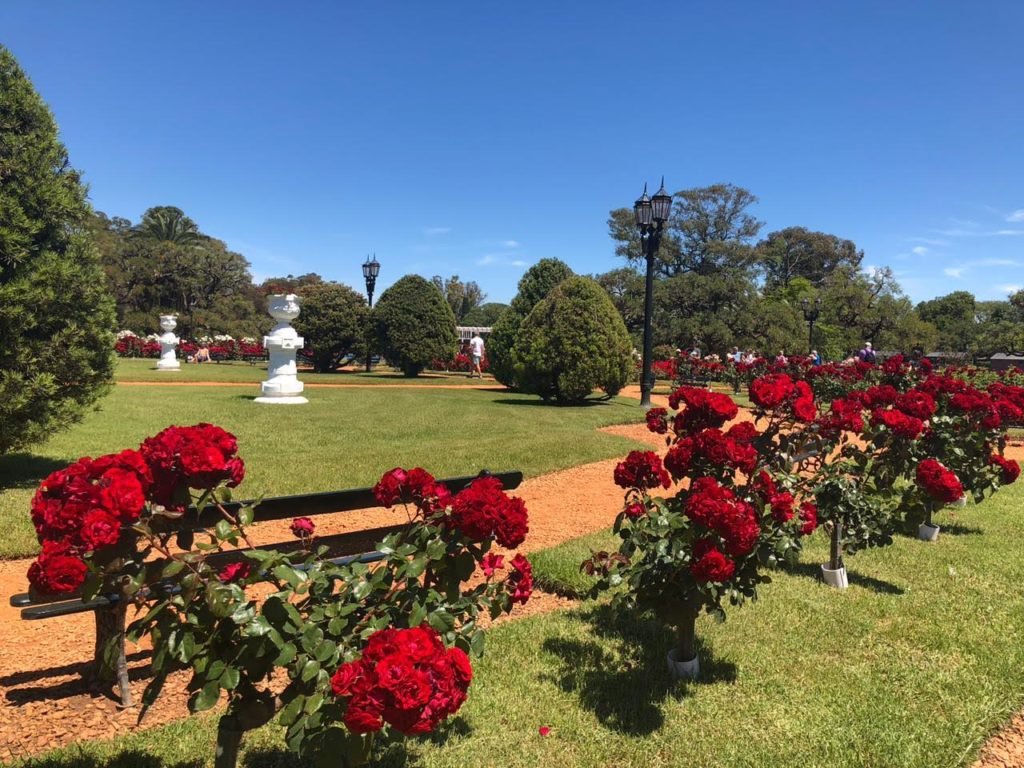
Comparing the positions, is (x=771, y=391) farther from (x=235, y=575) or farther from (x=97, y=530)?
(x=97, y=530)

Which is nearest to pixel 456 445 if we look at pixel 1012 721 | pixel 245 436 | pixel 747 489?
pixel 245 436

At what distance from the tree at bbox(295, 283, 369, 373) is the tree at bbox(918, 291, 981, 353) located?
49026 mm

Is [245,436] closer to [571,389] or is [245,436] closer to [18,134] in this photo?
[18,134]

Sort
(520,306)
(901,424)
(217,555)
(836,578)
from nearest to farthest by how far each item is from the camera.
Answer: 1. (217,555)
2. (901,424)
3. (836,578)
4. (520,306)

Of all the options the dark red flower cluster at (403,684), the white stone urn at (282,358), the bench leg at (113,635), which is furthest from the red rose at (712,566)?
the white stone urn at (282,358)

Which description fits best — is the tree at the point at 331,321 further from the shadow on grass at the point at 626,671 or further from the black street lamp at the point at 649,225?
the shadow on grass at the point at 626,671

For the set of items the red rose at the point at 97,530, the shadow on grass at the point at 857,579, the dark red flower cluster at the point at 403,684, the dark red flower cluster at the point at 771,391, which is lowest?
the shadow on grass at the point at 857,579

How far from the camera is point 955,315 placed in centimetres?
6525

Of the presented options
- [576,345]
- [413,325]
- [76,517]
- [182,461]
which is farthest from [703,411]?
[413,325]

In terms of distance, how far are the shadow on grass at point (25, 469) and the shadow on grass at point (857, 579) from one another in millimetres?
6732

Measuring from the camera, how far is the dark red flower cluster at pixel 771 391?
3178 mm

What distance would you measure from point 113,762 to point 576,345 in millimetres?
11798

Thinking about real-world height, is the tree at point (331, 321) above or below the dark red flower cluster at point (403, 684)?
above

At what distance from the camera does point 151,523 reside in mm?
2033
